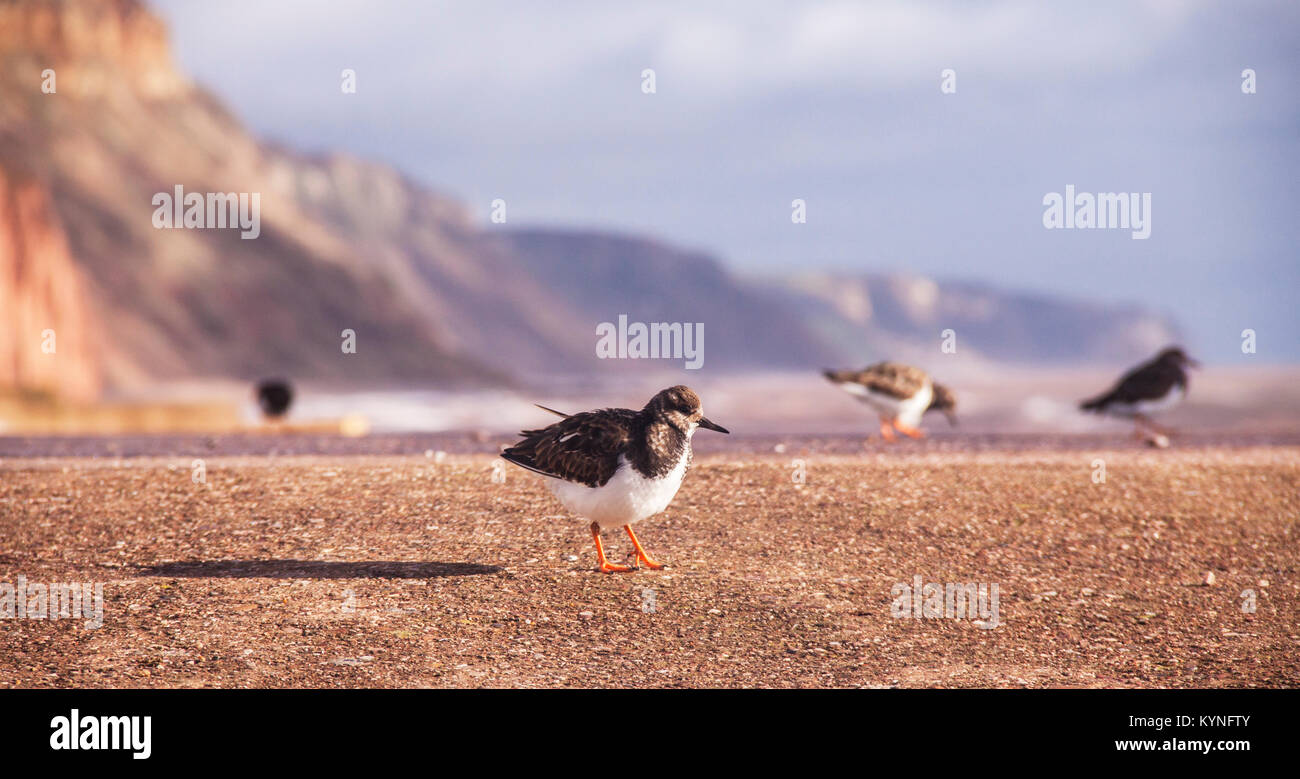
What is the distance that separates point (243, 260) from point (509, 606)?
158m

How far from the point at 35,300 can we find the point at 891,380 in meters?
77.2

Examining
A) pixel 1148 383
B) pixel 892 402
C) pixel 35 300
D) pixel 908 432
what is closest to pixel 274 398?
pixel 908 432

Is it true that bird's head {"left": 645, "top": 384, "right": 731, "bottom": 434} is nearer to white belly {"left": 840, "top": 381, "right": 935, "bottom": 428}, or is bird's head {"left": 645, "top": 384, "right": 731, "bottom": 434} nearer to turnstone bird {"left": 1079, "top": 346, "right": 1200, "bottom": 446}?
white belly {"left": 840, "top": 381, "right": 935, "bottom": 428}

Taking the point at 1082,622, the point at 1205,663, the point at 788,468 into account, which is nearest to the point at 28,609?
the point at 788,468

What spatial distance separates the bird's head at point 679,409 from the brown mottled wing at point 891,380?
9.29 m

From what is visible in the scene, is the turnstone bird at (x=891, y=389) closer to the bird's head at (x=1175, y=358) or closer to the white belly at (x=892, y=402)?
the white belly at (x=892, y=402)

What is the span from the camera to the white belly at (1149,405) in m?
20.6

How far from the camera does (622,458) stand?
11.3 m

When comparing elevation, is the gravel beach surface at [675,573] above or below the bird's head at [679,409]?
below

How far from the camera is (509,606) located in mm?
11523

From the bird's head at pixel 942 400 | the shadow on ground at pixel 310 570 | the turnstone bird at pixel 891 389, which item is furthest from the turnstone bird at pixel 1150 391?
the shadow on ground at pixel 310 570

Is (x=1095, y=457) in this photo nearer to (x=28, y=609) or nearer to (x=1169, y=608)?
(x=1169, y=608)

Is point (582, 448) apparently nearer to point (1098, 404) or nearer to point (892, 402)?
point (892, 402)

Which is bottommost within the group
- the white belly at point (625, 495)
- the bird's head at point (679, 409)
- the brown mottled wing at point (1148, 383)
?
the white belly at point (625, 495)
